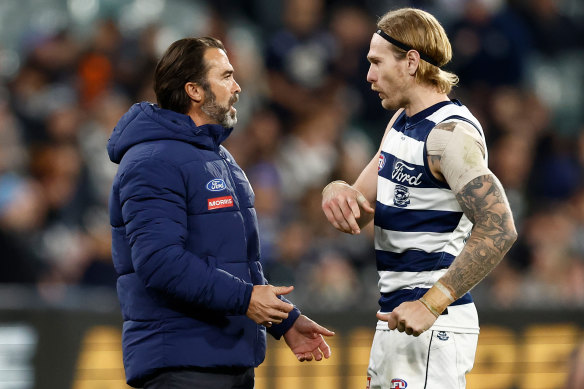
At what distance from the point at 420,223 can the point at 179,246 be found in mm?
1010

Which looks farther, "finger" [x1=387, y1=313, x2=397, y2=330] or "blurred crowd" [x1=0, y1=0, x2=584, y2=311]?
"blurred crowd" [x1=0, y1=0, x2=584, y2=311]

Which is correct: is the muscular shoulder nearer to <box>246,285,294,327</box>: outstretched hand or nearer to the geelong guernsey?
the geelong guernsey

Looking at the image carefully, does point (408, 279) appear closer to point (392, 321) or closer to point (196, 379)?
point (392, 321)

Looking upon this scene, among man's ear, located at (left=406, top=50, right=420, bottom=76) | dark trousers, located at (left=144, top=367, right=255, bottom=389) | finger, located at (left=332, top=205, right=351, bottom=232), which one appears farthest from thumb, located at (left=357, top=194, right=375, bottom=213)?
dark trousers, located at (left=144, top=367, right=255, bottom=389)

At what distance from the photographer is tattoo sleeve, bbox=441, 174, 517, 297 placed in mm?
3980

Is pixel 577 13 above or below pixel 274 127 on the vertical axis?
above

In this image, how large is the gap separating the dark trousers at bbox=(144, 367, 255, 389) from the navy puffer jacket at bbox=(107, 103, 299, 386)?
0.16ft

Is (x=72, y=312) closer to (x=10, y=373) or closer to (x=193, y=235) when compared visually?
(x=10, y=373)

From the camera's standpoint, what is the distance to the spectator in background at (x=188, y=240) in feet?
13.4

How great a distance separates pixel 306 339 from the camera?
4.70 metres

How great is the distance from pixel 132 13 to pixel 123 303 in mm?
6695

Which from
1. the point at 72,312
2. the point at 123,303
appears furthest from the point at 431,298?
the point at 72,312

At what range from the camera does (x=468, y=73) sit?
35.5 ft

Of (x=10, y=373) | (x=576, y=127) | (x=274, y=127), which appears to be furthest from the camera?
(x=576, y=127)
